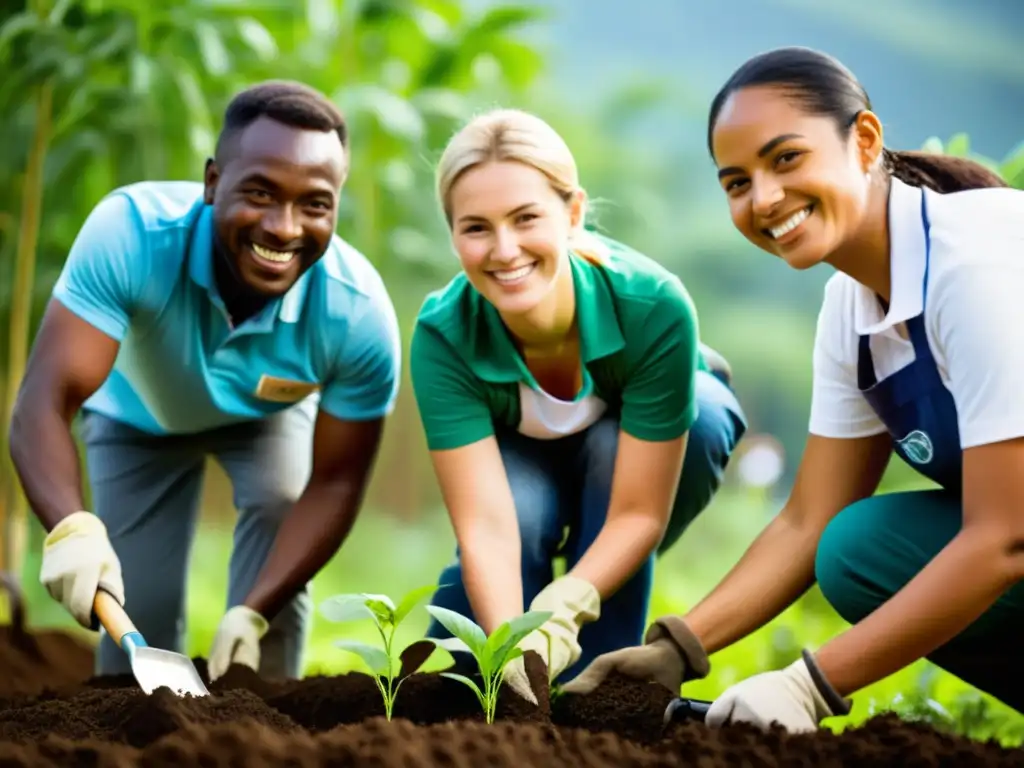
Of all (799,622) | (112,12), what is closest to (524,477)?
(799,622)

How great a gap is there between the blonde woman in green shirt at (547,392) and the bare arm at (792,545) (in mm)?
144

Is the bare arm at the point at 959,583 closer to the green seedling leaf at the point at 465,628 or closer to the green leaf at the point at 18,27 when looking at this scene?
the green seedling leaf at the point at 465,628

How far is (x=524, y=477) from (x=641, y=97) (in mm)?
5601

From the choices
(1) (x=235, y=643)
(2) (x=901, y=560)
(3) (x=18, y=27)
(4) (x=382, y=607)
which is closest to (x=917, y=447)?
(2) (x=901, y=560)

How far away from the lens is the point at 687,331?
1.92 meters

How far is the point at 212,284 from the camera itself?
2115mm

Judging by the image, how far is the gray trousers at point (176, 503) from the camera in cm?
241

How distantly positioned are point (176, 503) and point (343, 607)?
1.06 m

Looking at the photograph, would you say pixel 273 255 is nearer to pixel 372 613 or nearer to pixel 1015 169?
pixel 372 613

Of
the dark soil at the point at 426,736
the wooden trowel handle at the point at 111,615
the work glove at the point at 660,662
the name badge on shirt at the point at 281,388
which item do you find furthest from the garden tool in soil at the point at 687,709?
the name badge on shirt at the point at 281,388

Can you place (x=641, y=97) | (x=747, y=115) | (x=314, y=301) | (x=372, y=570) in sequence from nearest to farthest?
(x=747, y=115) < (x=314, y=301) < (x=372, y=570) < (x=641, y=97)

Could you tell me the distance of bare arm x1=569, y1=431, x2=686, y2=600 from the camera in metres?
1.88

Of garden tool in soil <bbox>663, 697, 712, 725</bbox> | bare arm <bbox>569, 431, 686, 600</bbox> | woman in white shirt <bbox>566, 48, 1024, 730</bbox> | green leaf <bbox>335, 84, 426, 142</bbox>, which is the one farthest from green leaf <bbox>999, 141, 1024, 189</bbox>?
green leaf <bbox>335, 84, 426, 142</bbox>

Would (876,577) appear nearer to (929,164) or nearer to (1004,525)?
(1004,525)
